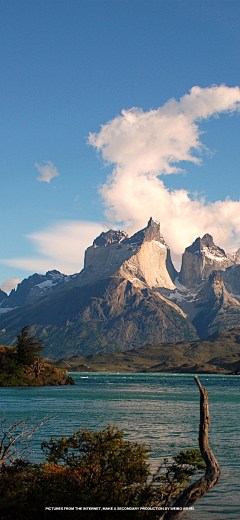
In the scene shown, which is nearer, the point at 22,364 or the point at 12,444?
the point at 12,444

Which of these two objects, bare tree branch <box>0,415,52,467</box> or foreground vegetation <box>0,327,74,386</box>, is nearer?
bare tree branch <box>0,415,52,467</box>

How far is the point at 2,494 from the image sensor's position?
52.3ft

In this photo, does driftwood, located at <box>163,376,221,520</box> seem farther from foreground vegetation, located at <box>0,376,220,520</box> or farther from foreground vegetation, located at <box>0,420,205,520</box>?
foreground vegetation, located at <box>0,420,205,520</box>

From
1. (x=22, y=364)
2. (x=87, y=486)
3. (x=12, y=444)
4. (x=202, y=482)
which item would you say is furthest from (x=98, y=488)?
(x=22, y=364)

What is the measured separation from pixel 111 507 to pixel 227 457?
25.1 meters

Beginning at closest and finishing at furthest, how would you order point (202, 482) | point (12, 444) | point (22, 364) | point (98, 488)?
point (202, 482) < point (98, 488) < point (12, 444) < point (22, 364)

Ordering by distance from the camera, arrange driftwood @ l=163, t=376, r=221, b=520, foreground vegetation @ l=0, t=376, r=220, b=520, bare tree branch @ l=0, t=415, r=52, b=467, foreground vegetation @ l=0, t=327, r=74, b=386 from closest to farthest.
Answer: driftwood @ l=163, t=376, r=221, b=520, foreground vegetation @ l=0, t=376, r=220, b=520, bare tree branch @ l=0, t=415, r=52, b=467, foreground vegetation @ l=0, t=327, r=74, b=386

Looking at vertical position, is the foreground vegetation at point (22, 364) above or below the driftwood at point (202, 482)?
above

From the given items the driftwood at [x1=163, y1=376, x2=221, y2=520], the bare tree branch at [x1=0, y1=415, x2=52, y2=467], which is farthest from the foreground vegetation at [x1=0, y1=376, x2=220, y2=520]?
the bare tree branch at [x1=0, y1=415, x2=52, y2=467]

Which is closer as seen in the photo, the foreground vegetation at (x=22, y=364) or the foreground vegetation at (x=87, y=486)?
the foreground vegetation at (x=87, y=486)

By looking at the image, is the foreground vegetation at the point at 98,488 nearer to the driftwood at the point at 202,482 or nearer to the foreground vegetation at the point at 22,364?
the driftwood at the point at 202,482

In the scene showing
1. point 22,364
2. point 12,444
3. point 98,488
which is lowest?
point 98,488

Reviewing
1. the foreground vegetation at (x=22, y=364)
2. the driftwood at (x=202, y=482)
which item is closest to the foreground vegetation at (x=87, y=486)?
the driftwood at (x=202, y=482)

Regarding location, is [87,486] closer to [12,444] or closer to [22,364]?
[12,444]
